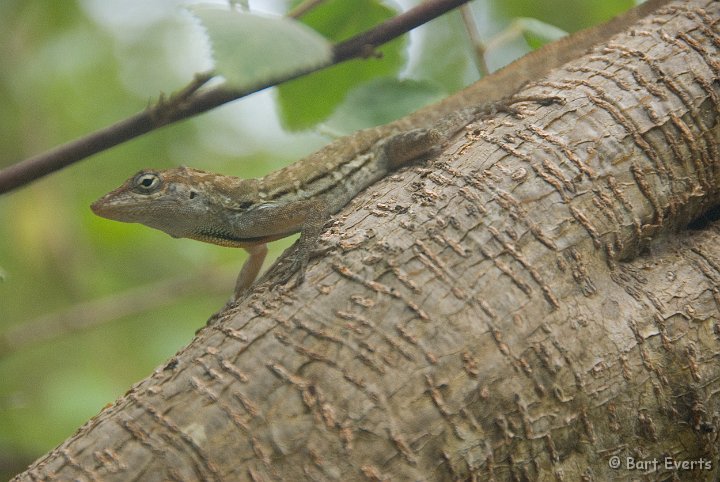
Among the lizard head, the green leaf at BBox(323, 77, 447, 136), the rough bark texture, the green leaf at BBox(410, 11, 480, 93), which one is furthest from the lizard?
the green leaf at BBox(410, 11, 480, 93)

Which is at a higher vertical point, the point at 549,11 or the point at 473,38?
the point at 473,38

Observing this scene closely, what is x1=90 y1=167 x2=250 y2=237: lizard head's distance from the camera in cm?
331

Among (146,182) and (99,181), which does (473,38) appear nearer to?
(146,182)

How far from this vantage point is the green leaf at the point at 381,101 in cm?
311

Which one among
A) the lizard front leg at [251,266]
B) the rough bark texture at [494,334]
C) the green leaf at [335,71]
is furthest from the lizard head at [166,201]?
the rough bark texture at [494,334]

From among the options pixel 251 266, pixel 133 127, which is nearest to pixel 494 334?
pixel 133 127

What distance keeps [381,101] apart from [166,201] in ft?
4.23

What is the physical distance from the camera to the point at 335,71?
3.32 m

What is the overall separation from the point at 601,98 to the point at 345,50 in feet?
3.46

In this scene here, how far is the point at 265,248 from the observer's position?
12.3 feet

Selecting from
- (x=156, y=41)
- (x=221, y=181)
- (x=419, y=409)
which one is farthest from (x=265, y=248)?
(x=156, y=41)

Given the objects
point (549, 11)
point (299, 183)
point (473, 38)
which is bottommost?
point (299, 183)

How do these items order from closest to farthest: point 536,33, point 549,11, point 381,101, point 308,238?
point 308,238
point 381,101
point 536,33
point 549,11

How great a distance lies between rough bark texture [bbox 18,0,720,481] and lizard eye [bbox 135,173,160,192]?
4.52 ft
